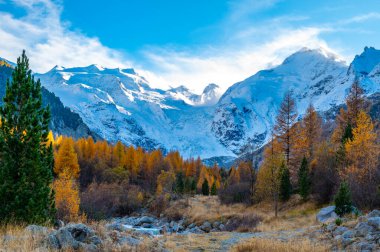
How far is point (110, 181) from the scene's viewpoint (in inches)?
3246

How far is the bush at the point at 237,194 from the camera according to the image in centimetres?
5062

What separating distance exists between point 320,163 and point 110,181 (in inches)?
2213

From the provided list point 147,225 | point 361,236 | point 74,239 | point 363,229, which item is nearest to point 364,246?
point 361,236

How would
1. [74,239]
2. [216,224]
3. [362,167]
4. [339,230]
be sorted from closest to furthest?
[74,239] < [339,230] < [362,167] < [216,224]

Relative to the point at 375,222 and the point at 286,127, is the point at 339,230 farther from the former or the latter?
the point at 286,127

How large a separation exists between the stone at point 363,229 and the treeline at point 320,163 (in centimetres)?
952

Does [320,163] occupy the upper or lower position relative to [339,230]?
upper

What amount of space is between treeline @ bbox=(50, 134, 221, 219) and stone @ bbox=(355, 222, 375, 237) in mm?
25067

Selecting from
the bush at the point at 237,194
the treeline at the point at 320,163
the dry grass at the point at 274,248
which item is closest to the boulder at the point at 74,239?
the dry grass at the point at 274,248

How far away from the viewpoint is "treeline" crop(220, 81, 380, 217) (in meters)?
29.0

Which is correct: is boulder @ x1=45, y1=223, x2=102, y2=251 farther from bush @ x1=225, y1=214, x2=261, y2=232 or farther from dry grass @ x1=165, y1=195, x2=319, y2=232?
bush @ x1=225, y1=214, x2=261, y2=232

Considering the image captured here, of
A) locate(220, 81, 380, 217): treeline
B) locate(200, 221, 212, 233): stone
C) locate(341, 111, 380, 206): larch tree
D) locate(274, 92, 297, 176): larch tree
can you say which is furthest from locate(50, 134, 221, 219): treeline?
locate(274, 92, 297, 176): larch tree

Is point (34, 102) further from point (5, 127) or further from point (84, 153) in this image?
point (84, 153)

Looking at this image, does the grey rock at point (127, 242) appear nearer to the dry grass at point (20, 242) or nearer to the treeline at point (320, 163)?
the dry grass at point (20, 242)
